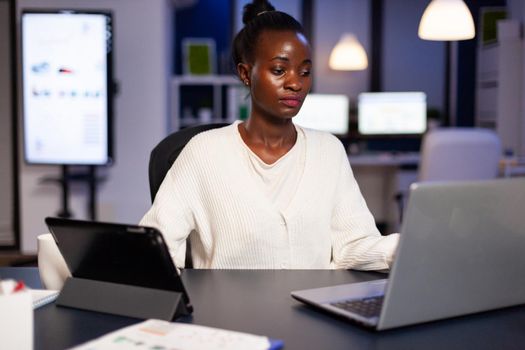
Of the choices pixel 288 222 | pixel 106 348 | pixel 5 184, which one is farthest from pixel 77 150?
pixel 106 348

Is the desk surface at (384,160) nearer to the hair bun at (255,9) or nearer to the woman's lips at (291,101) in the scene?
the hair bun at (255,9)

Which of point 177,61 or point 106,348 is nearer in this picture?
point 106,348

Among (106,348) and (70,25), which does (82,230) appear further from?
(70,25)

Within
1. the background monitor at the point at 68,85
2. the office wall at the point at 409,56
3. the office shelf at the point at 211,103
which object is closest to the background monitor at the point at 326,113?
the office shelf at the point at 211,103

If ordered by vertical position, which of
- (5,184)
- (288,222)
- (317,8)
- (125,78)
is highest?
(317,8)

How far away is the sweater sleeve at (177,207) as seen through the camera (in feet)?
5.57

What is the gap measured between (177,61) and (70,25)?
109 inches

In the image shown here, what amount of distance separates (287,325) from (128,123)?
425 cm

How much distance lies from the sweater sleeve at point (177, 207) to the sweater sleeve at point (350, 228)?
0.34 m

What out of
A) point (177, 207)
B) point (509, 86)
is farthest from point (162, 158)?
point (509, 86)

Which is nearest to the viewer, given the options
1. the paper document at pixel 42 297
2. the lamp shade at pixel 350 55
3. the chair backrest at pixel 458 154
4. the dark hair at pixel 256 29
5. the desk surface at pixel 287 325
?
the desk surface at pixel 287 325

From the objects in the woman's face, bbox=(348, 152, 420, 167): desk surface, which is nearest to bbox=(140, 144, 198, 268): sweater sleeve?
the woman's face

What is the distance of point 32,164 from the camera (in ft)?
16.4

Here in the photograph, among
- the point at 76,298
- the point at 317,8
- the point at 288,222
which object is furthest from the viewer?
the point at 317,8
